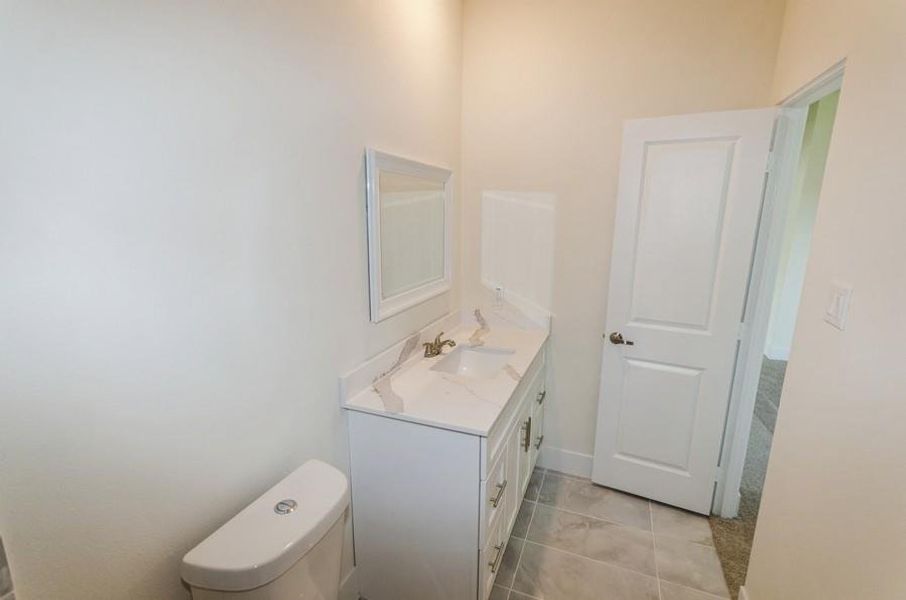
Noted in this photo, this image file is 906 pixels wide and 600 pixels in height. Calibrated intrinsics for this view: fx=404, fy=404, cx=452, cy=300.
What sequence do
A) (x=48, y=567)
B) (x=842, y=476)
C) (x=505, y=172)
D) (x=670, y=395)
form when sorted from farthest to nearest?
(x=505, y=172) → (x=670, y=395) → (x=842, y=476) → (x=48, y=567)

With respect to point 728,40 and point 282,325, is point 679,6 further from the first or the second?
point 282,325

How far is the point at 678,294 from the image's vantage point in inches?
79.0

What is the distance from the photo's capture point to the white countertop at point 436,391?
1396 millimetres

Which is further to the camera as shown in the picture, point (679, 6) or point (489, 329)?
point (489, 329)

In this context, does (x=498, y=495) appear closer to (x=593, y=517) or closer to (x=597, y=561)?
(x=597, y=561)

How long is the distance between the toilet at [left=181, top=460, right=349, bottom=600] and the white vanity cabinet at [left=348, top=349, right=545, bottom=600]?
0.97ft

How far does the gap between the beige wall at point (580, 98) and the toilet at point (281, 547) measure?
1.59 m

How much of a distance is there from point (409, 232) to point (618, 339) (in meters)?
1.24

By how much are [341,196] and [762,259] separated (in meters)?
1.87

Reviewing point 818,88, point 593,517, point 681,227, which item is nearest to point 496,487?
point 593,517

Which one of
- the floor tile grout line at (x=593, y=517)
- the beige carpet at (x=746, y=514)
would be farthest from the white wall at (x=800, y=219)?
the floor tile grout line at (x=593, y=517)

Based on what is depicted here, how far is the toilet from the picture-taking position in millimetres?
885

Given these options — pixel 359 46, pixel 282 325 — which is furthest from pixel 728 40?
pixel 282 325

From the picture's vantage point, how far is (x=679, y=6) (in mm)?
1880
